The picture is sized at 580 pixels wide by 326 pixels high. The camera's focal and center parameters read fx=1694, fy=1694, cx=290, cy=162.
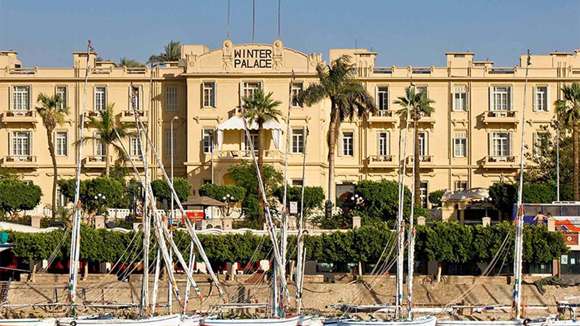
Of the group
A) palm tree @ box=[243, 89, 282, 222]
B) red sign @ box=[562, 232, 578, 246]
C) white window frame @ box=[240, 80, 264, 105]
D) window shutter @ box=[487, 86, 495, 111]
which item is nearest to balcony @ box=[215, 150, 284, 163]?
palm tree @ box=[243, 89, 282, 222]

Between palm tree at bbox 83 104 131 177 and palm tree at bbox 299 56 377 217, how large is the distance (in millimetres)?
11352

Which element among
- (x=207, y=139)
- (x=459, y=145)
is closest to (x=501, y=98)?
(x=459, y=145)

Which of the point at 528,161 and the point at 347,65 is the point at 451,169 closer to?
the point at 528,161

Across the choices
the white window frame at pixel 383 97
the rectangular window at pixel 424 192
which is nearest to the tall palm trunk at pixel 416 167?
the rectangular window at pixel 424 192

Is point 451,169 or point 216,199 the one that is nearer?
point 216,199

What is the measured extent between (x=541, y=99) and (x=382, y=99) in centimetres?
990

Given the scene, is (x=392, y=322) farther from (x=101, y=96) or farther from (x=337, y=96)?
(x=101, y=96)

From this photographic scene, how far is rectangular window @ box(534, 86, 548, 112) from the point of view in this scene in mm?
105188

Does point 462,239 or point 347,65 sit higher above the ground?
point 347,65

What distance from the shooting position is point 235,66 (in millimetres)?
103625

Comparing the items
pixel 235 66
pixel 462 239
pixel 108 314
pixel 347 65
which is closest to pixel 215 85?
pixel 235 66

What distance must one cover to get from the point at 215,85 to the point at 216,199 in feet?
37.5

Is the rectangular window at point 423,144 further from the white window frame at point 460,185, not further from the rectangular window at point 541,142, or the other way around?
the rectangular window at point 541,142

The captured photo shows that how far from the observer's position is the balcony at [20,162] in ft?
349
